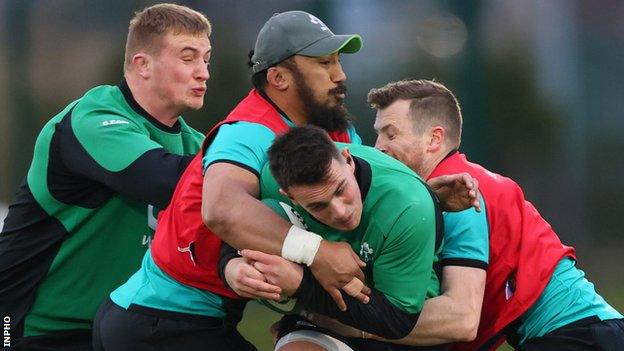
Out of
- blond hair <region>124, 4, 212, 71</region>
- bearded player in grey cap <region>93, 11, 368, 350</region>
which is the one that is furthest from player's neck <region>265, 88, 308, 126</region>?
blond hair <region>124, 4, 212, 71</region>

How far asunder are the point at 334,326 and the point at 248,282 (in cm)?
42

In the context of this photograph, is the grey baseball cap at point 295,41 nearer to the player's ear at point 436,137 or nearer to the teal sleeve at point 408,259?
the player's ear at point 436,137

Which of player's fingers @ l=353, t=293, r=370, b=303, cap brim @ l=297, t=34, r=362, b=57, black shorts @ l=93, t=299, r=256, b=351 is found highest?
cap brim @ l=297, t=34, r=362, b=57

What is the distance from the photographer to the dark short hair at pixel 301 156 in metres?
3.55

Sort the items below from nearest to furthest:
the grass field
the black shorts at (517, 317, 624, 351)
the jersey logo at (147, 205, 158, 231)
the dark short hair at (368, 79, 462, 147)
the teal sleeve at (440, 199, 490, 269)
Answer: the teal sleeve at (440, 199, 490, 269), the black shorts at (517, 317, 624, 351), the dark short hair at (368, 79, 462, 147), the jersey logo at (147, 205, 158, 231), the grass field

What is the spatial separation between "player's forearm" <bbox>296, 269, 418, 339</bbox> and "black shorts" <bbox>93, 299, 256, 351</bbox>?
580 mm

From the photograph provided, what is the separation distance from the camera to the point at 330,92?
4.34 meters

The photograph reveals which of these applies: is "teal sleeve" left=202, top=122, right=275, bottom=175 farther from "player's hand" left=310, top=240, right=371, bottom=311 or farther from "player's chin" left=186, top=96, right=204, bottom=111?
"player's chin" left=186, top=96, right=204, bottom=111

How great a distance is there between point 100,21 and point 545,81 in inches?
124

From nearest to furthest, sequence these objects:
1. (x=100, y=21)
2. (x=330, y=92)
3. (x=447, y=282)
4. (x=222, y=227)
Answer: (x=222, y=227)
(x=447, y=282)
(x=330, y=92)
(x=100, y=21)

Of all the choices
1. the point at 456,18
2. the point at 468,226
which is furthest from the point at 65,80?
the point at 468,226

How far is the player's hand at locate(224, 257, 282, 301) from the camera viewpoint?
11.9 feet

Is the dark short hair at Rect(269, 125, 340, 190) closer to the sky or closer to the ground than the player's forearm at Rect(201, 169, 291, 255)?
closer to the sky

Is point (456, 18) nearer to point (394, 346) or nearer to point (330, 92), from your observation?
point (330, 92)
